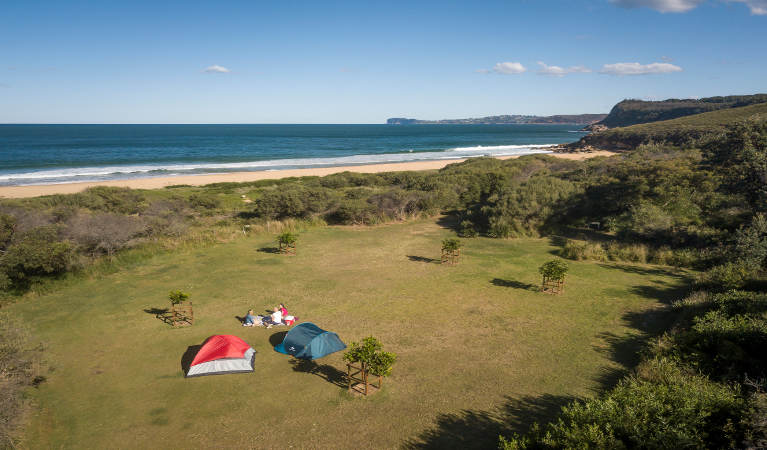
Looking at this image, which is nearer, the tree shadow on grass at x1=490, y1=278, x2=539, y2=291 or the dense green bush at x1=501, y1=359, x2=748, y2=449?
the dense green bush at x1=501, y1=359, x2=748, y2=449

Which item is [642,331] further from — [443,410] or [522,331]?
[443,410]

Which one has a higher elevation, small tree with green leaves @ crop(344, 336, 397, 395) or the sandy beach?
the sandy beach

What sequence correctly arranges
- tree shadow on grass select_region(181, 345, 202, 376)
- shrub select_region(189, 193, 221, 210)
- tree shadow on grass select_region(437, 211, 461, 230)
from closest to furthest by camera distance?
tree shadow on grass select_region(181, 345, 202, 376), tree shadow on grass select_region(437, 211, 461, 230), shrub select_region(189, 193, 221, 210)

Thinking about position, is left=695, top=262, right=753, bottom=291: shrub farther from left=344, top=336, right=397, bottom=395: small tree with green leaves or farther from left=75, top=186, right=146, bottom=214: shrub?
left=75, top=186, right=146, bottom=214: shrub

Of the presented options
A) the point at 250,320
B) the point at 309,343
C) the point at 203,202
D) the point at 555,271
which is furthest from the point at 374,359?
the point at 203,202

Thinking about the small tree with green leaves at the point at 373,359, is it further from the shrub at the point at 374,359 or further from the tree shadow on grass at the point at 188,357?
the tree shadow on grass at the point at 188,357

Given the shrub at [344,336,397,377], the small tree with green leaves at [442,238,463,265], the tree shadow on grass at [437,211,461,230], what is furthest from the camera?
the tree shadow on grass at [437,211,461,230]

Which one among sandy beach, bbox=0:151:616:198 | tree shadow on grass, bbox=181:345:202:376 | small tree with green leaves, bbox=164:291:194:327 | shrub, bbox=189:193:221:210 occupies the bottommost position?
tree shadow on grass, bbox=181:345:202:376

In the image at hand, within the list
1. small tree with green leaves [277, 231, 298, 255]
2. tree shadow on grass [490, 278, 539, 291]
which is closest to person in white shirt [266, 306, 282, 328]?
small tree with green leaves [277, 231, 298, 255]
